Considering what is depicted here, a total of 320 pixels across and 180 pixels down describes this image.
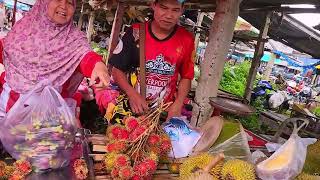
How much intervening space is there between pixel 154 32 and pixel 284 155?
4.40 ft

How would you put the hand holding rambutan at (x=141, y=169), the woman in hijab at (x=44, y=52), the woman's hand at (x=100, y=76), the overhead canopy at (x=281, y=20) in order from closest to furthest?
the hand holding rambutan at (x=141, y=169) < the woman's hand at (x=100, y=76) < the woman in hijab at (x=44, y=52) < the overhead canopy at (x=281, y=20)

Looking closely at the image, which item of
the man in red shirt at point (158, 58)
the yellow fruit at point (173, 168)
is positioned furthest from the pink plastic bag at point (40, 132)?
the man in red shirt at point (158, 58)

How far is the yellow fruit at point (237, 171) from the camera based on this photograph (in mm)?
1575

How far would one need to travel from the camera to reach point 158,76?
2596mm

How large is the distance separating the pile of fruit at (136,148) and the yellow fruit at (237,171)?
338 millimetres

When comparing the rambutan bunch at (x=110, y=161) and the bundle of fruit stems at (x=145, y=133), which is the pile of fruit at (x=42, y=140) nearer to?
the rambutan bunch at (x=110, y=161)

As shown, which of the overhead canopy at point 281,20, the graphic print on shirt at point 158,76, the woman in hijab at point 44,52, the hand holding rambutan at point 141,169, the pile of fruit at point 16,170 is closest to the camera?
the pile of fruit at point 16,170

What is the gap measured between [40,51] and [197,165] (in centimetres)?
126

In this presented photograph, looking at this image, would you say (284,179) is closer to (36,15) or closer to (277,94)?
(36,15)

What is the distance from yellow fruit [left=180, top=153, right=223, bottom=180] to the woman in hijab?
84 centimetres

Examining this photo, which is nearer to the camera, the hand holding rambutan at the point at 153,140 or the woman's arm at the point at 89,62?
the hand holding rambutan at the point at 153,140

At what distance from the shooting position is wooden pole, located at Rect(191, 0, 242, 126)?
296 centimetres

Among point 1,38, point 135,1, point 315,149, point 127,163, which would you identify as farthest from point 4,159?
point 135,1

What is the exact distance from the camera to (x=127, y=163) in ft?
5.26
